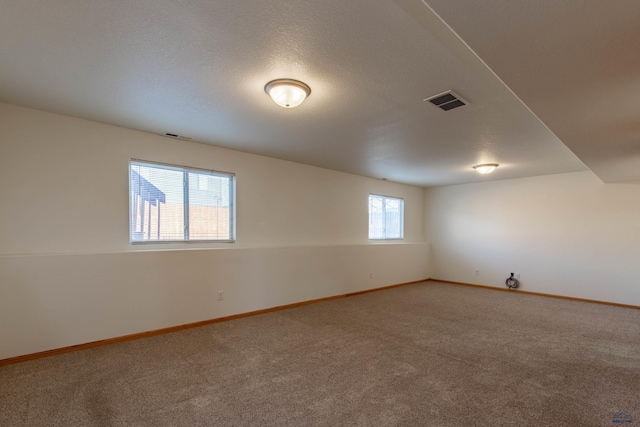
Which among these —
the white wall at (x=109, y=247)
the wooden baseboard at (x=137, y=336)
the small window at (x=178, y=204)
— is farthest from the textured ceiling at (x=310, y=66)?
the wooden baseboard at (x=137, y=336)

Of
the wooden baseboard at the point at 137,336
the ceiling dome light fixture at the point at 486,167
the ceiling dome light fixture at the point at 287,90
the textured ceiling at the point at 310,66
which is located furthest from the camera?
the ceiling dome light fixture at the point at 486,167

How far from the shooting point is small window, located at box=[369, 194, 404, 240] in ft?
22.7

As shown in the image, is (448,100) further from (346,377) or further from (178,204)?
(178,204)

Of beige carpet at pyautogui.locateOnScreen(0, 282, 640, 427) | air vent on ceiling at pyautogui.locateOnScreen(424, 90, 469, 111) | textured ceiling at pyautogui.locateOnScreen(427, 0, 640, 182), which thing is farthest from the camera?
air vent on ceiling at pyautogui.locateOnScreen(424, 90, 469, 111)

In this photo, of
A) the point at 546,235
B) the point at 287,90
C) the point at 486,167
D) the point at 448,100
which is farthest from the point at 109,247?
the point at 546,235

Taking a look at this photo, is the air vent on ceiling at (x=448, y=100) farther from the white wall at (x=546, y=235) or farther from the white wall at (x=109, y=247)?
the white wall at (x=546, y=235)

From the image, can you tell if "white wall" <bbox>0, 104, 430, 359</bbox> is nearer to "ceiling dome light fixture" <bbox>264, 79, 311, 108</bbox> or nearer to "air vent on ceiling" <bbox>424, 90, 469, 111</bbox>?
"ceiling dome light fixture" <bbox>264, 79, 311, 108</bbox>

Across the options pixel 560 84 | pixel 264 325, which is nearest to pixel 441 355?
pixel 264 325

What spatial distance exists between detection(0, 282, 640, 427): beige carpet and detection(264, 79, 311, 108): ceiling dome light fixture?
2298 millimetres

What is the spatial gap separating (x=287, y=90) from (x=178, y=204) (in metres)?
2.51

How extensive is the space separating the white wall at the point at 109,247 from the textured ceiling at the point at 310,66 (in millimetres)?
433

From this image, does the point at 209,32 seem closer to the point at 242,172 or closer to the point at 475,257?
the point at 242,172

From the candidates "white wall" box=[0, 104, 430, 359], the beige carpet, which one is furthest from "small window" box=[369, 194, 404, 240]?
the beige carpet

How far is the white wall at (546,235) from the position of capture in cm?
529
